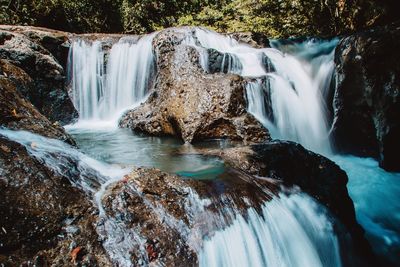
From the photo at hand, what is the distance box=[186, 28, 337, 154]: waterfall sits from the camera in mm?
7359

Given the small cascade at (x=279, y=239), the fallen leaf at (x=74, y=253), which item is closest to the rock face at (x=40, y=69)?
the fallen leaf at (x=74, y=253)

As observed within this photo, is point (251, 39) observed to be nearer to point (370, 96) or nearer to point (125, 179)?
point (370, 96)

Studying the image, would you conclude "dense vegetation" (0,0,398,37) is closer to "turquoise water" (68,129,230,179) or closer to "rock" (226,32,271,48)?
"rock" (226,32,271,48)

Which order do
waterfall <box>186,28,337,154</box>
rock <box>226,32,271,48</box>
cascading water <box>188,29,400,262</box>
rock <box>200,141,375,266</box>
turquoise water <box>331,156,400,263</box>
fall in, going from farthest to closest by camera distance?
rock <box>226,32,271,48</box>
waterfall <box>186,28,337,154</box>
cascading water <box>188,29,400,262</box>
turquoise water <box>331,156,400,263</box>
rock <box>200,141,375,266</box>

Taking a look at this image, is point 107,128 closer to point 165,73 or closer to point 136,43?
point 165,73

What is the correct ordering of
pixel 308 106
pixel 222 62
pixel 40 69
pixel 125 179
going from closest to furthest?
pixel 125 179 < pixel 308 106 < pixel 40 69 < pixel 222 62

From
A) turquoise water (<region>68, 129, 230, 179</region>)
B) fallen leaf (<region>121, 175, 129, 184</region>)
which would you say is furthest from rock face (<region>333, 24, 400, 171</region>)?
fallen leaf (<region>121, 175, 129, 184</region>)

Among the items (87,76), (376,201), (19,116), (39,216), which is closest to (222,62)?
(87,76)

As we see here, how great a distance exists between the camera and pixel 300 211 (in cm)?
384

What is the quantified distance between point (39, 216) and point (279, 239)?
7.28 feet

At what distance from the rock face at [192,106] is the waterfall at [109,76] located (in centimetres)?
127

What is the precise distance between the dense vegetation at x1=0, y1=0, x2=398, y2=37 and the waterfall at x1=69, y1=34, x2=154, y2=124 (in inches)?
128

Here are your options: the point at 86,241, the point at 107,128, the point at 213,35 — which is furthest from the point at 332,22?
the point at 86,241

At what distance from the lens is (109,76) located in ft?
32.6
